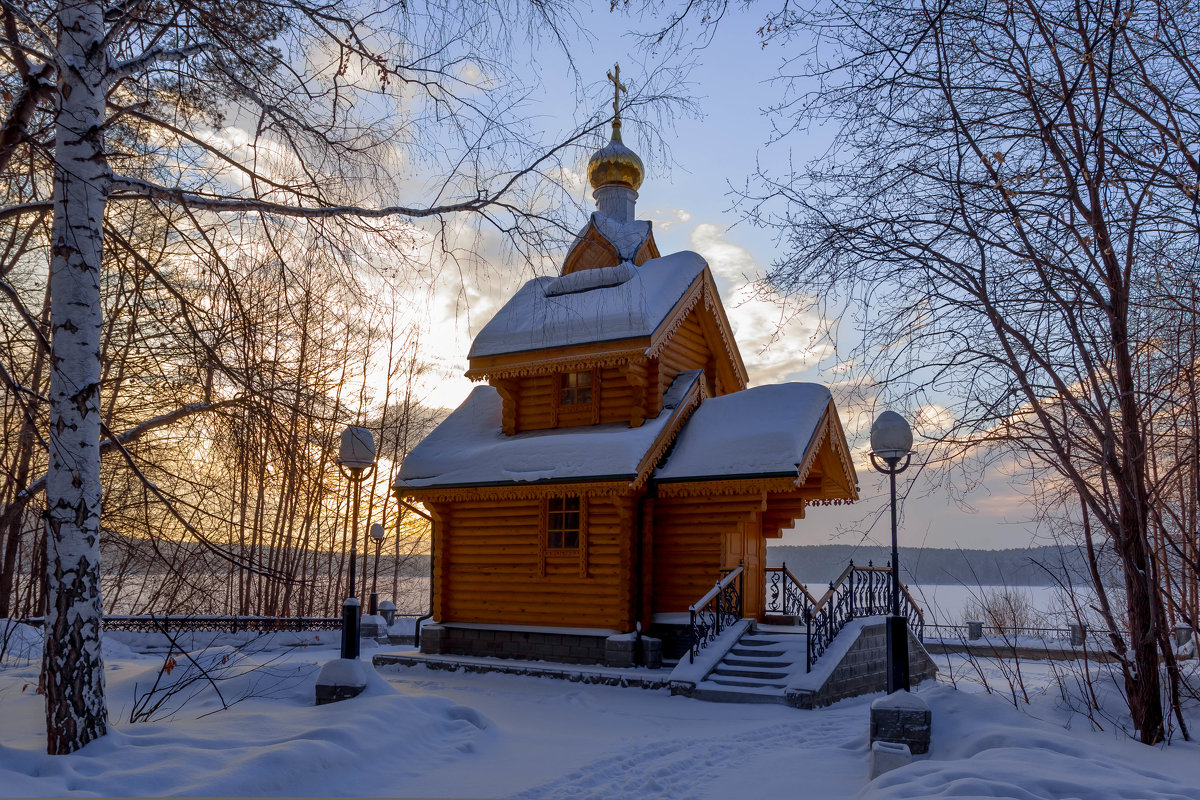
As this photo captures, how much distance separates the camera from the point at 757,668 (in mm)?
12672

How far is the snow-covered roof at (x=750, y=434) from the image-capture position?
13.6m

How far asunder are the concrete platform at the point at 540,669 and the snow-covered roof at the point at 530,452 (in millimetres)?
3179

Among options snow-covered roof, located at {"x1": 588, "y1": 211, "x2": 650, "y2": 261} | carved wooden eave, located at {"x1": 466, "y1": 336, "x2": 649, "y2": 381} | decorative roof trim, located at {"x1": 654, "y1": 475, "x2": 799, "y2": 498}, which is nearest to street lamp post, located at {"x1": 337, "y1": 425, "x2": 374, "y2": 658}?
decorative roof trim, located at {"x1": 654, "y1": 475, "x2": 799, "y2": 498}

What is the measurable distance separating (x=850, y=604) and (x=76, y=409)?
12339 millimetres

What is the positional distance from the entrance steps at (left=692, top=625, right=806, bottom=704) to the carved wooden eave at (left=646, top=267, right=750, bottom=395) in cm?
540

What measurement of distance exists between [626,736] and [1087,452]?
5730mm

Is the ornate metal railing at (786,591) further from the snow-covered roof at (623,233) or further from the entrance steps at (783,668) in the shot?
the snow-covered roof at (623,233)

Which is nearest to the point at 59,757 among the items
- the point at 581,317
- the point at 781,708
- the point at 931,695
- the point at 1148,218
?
the point at 931,695

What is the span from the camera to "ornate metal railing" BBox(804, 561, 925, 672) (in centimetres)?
1288

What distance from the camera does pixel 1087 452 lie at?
7.76m

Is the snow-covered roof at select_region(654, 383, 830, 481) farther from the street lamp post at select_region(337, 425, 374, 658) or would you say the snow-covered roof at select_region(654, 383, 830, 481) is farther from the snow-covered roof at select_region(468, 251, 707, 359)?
the street lamp post at select_region(337, 425, 374, 658)

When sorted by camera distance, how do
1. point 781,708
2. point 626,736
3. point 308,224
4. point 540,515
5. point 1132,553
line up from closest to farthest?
point 308,224 < point 1132,553 < point 626,736 < point 781,708 < point 540,515

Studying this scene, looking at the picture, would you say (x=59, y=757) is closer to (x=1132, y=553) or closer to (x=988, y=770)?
(x=988, y=770)

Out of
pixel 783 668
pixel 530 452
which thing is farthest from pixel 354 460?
pixel 783 668
